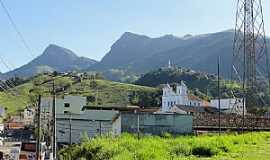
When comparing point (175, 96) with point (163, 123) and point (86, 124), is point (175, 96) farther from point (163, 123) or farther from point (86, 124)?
point (163, 123)

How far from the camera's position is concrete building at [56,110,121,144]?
64.8 m

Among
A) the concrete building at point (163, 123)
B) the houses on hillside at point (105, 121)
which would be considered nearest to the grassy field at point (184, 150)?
the houses on hillside at point (105, 121)

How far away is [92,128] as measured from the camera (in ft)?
220

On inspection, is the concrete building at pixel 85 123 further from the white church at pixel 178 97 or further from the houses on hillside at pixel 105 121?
the white church at pixel 178 97

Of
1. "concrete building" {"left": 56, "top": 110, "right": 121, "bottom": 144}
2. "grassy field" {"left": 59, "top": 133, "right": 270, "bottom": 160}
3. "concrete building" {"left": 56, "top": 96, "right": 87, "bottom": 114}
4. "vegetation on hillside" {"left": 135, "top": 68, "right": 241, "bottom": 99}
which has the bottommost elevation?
"concrete building" {"left": 56, "top": 110, "right": 121, "bottom": 144}

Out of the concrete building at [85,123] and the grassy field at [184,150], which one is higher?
the grassy field at [184,150]

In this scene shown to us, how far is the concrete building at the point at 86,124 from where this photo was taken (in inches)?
2552

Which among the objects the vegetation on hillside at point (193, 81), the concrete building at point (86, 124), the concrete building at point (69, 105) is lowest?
the concrete building at point (86, 124)

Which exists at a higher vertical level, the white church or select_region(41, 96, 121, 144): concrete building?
the white church

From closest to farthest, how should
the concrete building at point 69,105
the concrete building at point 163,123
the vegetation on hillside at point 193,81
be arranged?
1. the concrete building at point 163,123
2. the concrete building at point 69,105
3. the vegetation on hillside at point 193,81

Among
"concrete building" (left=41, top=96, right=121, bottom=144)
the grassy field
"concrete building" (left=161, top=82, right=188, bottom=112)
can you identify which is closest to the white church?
"concrete building" (left=161, top=82, right=188, bottom=112)

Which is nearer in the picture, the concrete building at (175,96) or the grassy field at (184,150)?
the grassy field at (184,150)

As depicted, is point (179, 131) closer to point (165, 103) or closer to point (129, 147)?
point (129, 147)

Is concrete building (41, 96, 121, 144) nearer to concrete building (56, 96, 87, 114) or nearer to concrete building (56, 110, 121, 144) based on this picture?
concrete building (56, 110, 121, 144)
